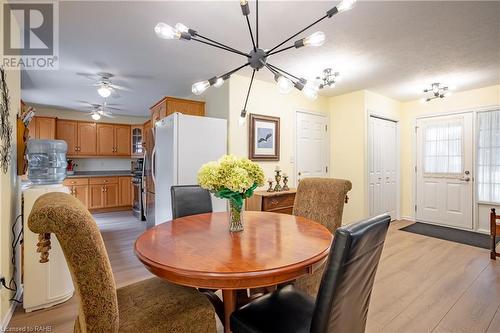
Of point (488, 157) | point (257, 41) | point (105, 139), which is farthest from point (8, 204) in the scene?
point (488, 157)

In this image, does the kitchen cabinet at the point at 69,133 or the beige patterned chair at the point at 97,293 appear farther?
the kitchen cabinet at the point at 69,133

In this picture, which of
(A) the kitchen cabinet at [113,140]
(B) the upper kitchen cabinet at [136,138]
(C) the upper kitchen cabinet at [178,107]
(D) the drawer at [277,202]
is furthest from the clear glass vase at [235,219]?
(A) the kitchen cabinet at [113,140]

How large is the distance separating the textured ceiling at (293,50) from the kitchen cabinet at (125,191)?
2.54 meters

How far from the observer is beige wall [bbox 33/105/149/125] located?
5.50 m

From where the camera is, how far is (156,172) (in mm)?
3379

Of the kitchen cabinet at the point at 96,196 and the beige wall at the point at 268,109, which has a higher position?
the beige wall at the point at 268,109

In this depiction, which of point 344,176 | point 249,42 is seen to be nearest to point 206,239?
point 249,42

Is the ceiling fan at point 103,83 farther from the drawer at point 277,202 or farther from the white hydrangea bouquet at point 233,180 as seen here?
the white hydrangea bouquet at point 233,180

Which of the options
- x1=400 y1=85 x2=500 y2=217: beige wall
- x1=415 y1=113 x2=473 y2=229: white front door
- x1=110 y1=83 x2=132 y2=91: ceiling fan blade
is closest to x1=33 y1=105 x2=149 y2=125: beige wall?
x1=110 y1=83 x2=132 y2=91: ceiling fan blade

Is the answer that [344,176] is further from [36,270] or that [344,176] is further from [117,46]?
[36,270]

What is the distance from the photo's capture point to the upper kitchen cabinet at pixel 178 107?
3680 millimetres

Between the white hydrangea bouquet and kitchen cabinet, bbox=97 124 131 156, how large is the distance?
5541 mm

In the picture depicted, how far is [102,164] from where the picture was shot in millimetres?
6348

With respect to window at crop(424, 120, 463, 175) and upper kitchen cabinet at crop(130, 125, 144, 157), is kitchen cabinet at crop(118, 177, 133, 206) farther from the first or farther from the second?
window at crop(424, 120, 463, 175)
